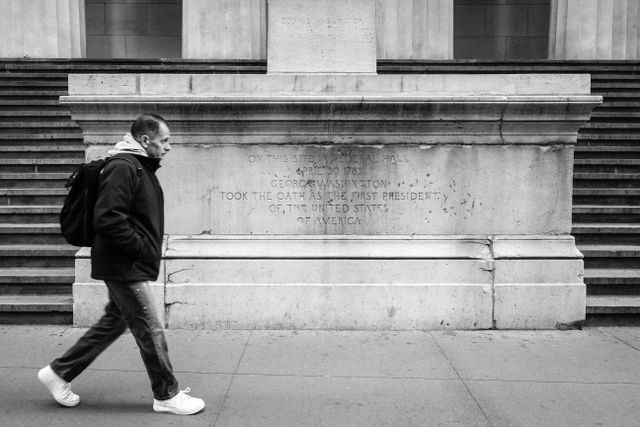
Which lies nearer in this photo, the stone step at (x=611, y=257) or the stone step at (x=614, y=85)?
the stone step at (x=611, y=257)

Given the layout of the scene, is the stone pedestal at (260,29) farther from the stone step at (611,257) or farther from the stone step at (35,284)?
the stone step at (35,284)

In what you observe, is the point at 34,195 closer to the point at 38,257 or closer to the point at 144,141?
the point at 38,257

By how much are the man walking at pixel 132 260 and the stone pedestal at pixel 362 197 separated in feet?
6.04

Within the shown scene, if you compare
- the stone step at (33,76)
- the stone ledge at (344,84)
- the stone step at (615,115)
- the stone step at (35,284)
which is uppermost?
the stone step at (33,76)

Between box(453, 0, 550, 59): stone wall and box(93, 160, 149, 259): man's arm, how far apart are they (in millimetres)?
16186

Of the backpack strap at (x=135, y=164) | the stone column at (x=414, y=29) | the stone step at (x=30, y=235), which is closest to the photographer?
the backpack strap at (x=135, y=164)

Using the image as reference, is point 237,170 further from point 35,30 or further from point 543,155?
point 35,30

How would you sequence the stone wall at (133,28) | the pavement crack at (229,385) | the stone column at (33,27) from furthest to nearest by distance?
1. the stone wall at (133,28)
2. the stone column at (33,27)
3. the pavement crack at (229,385)

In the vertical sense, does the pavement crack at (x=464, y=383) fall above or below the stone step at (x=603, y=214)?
below

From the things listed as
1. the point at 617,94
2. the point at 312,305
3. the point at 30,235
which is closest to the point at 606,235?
the point at 312,305

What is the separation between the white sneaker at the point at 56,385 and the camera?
365cm

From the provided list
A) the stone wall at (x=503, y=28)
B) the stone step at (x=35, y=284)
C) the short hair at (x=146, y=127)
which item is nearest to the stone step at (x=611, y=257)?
the short hair at (x=146, y=127)

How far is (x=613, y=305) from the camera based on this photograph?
581 cm

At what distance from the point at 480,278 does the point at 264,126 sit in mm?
2599
